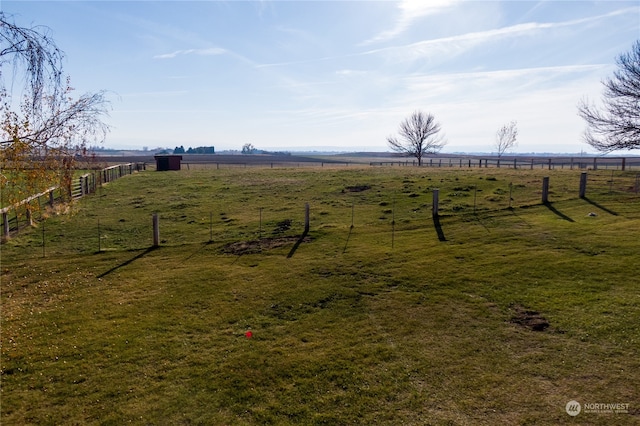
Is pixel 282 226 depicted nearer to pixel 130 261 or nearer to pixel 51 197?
pixel 130 261

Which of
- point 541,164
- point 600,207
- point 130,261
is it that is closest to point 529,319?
point 130,261

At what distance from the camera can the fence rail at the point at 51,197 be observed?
1199cm

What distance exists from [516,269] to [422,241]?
492 centimetres

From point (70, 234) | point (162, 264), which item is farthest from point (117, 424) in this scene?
point (70, 234)

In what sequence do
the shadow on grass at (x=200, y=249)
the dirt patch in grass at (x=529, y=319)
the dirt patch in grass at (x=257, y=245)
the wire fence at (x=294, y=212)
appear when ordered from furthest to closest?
the wire fence at (x=294, y=212)
the dirt patch in grass at (x=257, y=245)
the shadow on grass at (x=200, y=249)
the dirt patch in grass at (x=529, y=319)

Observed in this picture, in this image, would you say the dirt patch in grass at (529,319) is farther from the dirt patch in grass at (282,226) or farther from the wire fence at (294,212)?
the dirt patch in grass at (282,226)

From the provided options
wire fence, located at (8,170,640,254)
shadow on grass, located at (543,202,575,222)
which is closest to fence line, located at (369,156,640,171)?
wire fence, located at (8,170,640,254)

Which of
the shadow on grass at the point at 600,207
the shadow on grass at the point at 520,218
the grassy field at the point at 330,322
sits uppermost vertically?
the shadow on grass at the point at 600,207

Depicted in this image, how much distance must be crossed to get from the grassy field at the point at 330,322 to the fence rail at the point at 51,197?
149 cm

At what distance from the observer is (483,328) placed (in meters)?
10.3

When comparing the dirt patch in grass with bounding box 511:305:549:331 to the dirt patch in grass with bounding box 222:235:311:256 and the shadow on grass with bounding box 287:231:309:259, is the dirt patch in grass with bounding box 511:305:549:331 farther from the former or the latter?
the dirt patch in grass with bounding box 222:235:311:256

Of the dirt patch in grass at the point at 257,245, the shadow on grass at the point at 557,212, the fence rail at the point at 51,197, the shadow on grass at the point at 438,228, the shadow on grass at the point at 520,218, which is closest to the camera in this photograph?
the fence rail at the point at 51,197

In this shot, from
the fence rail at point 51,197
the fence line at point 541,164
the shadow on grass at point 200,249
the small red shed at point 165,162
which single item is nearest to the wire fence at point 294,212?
the shadow on grass at point 200,249

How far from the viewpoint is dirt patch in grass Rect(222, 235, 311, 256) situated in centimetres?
1823
